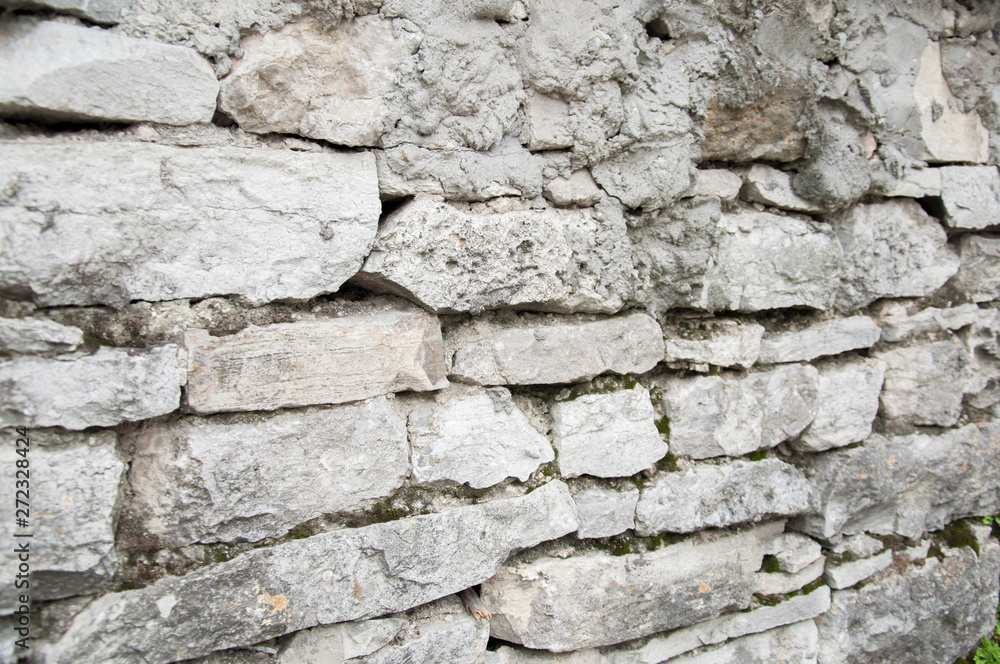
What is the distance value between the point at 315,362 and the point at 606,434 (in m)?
0.88

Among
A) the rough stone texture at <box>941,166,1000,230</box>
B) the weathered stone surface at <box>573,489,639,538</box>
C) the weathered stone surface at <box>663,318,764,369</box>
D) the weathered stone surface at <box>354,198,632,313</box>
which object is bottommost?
the weathered stone surface at <box>573,489,639,538</box>

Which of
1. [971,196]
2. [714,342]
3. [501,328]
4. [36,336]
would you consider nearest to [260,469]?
[36,336]

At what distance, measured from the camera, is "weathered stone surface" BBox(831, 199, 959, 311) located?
221 cm

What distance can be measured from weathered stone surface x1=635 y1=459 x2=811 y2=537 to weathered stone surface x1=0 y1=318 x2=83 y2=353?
1538 millimetres

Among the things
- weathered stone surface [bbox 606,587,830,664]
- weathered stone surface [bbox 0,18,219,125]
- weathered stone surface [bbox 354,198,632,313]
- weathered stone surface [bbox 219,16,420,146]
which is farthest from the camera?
weathered stone surface [bbox 606,587,830,664]

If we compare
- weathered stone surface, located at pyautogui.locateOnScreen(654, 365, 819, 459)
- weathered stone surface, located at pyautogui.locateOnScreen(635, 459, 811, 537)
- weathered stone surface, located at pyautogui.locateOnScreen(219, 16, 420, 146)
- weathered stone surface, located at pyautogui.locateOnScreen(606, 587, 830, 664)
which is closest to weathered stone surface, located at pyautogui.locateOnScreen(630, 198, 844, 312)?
weathered stone surface, located at pyautogui.locateOnScreen(654, 365, 819, 459)

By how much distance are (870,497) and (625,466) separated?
3.51 feet

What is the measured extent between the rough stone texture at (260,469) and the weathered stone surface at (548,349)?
0.85 feet

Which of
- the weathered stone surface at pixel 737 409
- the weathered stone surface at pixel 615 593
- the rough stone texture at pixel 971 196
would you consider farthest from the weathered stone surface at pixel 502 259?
the rough stone texture at pixel 971 196

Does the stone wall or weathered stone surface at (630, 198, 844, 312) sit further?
weathered stone surface at (630, 198, 844, 312)

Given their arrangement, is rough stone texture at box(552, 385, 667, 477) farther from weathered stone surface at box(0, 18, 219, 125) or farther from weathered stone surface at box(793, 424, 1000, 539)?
weathered stone surface at box(0, 18, 219, 125)

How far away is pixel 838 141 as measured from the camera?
209cm

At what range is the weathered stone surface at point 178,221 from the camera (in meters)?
1.21

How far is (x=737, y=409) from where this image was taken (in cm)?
204
